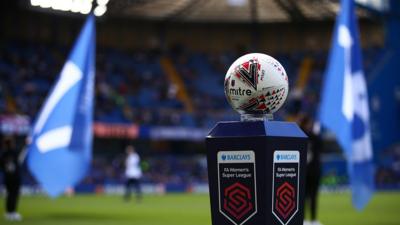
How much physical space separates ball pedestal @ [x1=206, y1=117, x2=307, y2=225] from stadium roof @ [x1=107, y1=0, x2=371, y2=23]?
39.6 m

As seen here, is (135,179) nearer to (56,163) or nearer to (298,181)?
(56,163)

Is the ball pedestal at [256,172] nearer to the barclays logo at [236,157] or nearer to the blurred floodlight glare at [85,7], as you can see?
the barclays logo at [236,157]

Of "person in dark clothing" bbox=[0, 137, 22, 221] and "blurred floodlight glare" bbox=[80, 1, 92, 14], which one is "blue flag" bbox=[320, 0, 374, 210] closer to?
"person in dark clothing" bbox=[0, 137, 22, 221]

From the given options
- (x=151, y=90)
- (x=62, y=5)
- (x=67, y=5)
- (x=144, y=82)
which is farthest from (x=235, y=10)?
(x=62, y=5)

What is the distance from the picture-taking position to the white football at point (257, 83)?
530 cm

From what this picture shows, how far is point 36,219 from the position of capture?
1528cm

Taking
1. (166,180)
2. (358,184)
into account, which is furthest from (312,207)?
(166,180)

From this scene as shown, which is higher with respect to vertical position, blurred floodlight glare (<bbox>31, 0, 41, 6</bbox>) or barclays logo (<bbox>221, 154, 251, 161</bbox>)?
blurred floodlight glare (<bbox>31, 0, 41, 6</bbox>)

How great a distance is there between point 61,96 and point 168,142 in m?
30.6

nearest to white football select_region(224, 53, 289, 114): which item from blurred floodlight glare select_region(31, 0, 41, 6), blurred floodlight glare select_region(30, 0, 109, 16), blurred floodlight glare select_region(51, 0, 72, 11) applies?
blurred floodlight glare select_region(30, 0, 109, 16)

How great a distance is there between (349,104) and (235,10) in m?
39.0

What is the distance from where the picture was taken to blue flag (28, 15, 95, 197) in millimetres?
14398

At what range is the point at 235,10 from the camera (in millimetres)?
49438

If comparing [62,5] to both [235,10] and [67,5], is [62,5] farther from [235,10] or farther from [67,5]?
[235,10]
